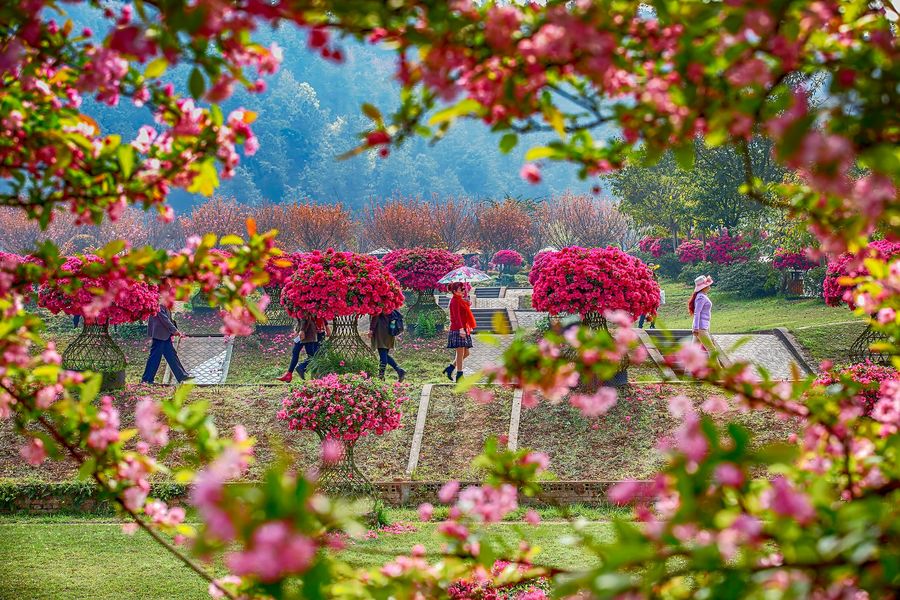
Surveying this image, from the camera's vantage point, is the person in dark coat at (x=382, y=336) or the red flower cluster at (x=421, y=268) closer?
the person in dark coat at (x=382, y=336)

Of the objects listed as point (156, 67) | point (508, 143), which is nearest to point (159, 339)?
point (156, 67)

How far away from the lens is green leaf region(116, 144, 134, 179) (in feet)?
8.92

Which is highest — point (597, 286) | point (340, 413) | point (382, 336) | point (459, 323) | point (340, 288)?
point (597, 286)

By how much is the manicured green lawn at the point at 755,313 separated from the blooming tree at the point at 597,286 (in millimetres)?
5806

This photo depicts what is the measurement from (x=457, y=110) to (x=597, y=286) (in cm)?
1013

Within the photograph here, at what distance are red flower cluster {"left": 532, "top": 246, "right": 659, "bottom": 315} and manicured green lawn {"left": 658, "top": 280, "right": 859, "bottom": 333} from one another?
5.81 meters

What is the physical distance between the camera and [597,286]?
11930mm

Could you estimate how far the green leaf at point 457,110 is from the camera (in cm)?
197

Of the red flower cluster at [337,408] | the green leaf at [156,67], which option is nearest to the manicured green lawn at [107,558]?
the red flower cluster at [337,408]

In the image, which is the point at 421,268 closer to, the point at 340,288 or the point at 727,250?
the point at 340,288

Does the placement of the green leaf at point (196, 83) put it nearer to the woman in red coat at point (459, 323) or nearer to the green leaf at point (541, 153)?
the green leaf at point (541, 153)

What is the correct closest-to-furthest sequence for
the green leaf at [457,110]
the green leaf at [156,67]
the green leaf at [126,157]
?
the green leaf at [457,110] < the green leaf at [156,67] < the green leaf at [126,157]

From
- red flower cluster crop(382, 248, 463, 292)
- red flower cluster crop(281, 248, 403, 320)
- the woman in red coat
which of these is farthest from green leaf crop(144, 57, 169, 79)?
red flower cluster crop(382, 248, 463, 292)

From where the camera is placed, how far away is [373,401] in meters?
9.12
